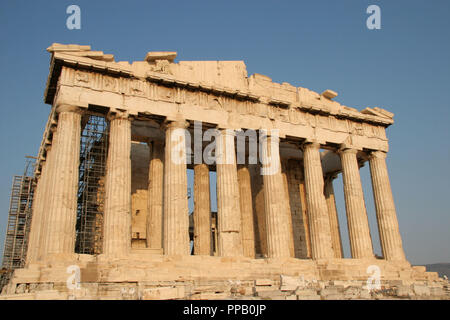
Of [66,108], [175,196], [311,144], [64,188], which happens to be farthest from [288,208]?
[66,108]

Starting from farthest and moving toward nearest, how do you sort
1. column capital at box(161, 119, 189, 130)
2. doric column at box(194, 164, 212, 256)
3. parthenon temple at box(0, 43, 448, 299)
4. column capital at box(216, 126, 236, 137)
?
1. doric column at box(194, 164, 212, 256)
2. column capital at box(216, 126, 236, 137)
3. column capital at box(161, 119, 189, 130)
4. parthenon temple at box(0, 43, 448, 299)

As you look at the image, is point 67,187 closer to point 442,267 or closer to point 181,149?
point 181,149

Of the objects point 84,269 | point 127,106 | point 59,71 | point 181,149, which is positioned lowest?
point 84,269

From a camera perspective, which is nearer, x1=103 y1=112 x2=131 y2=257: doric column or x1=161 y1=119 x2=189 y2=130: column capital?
x1=103 y1=112 x2=131 y2=257: doric column

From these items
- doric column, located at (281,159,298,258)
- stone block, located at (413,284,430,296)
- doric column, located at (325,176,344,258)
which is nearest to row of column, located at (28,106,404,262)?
doric column, located at (325,176,344,258)

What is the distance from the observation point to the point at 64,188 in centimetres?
1744

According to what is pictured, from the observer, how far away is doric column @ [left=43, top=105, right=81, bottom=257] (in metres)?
16.7

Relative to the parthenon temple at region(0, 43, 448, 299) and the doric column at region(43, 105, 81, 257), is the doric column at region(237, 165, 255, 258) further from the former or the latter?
the doric column at region(43, 105, 81, 257)

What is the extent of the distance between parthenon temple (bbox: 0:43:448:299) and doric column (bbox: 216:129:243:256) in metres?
0.05

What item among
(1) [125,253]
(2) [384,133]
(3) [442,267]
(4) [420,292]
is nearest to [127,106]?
(1) [125,253]

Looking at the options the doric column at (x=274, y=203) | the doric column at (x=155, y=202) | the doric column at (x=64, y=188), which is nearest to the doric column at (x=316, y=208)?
the doric column at (x=274, y=203)

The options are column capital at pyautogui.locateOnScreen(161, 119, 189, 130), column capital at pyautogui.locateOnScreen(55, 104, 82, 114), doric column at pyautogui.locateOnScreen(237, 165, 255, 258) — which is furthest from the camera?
doric column at pyautogui.locateOnScreen(237, 165, 255, 258)

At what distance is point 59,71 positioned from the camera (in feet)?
63.3
